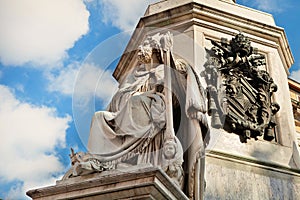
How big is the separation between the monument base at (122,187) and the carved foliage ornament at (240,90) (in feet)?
7.29

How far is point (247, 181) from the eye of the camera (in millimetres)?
6938

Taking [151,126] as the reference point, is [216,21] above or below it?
above

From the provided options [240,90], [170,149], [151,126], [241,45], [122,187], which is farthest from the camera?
[241,45]

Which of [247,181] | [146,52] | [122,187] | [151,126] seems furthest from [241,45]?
[122,187]

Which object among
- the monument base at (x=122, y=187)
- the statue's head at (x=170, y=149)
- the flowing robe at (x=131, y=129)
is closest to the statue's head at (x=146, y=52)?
the flowing robe at (x=131, y=129)

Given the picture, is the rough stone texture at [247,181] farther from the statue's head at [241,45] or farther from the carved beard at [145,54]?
the statue's head at [241,45]

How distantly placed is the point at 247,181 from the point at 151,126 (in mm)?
1592

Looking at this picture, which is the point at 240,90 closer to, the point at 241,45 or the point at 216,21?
the point at 241,45

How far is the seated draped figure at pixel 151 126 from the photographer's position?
589cm

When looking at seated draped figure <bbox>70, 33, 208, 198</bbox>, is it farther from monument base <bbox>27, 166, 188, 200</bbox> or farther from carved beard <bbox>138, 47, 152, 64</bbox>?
monument base <bbox>27, 166, 188, 200</bbox>

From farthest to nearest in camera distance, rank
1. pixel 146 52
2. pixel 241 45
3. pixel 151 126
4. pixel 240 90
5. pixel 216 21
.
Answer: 1. pixel 216 21
2. pixel 241 45
3. pixel 240 90
4. pixel 146 52
5. pixel 151 126

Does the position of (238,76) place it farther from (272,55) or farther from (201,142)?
(201,142)

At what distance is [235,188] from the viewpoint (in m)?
6.77

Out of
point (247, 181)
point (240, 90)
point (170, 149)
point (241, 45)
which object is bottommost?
point (170, 149)
